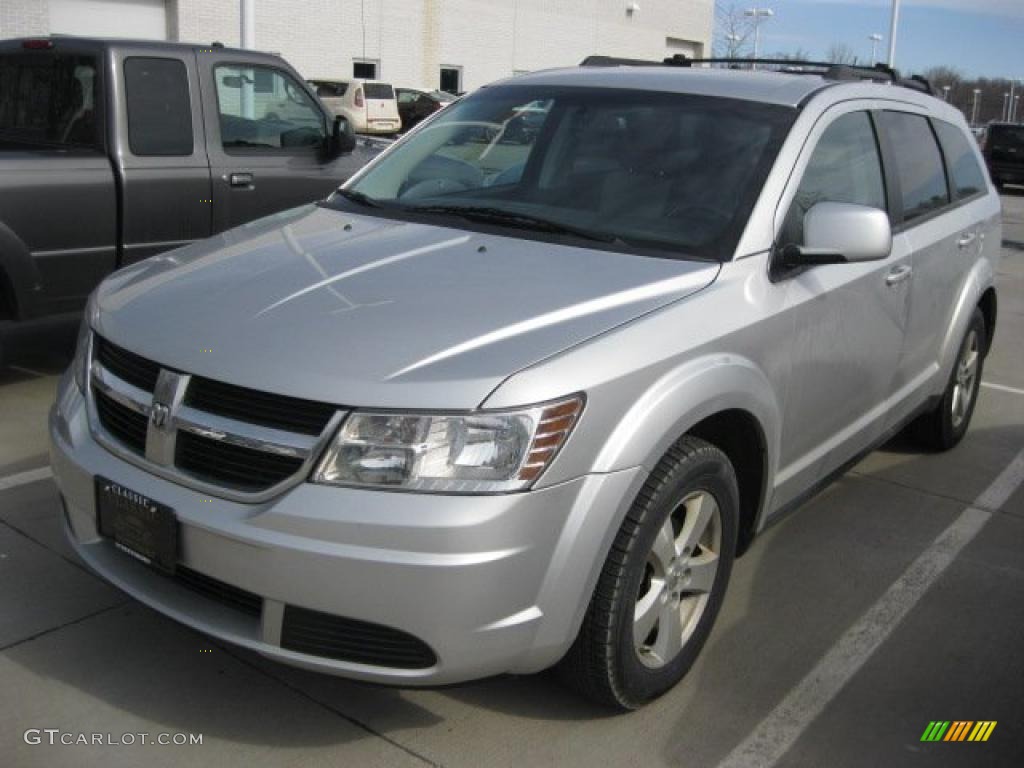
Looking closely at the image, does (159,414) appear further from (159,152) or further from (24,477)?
(159,152)

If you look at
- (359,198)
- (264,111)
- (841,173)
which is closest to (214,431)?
(359,198)

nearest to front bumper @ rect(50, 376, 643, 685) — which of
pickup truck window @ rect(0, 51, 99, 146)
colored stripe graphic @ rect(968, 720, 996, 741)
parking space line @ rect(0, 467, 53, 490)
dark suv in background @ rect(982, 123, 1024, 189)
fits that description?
colored stripe graphic @ rect(968, 720, 996, 741)

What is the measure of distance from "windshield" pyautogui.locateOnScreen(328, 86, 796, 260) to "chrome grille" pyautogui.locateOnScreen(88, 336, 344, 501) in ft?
3.97

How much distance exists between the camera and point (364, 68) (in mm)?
34281

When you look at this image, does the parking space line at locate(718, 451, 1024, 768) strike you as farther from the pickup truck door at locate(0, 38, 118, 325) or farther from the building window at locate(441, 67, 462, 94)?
the building window at locate(441, 67, 462, 94)

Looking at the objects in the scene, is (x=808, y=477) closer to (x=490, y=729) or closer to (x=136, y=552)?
(x=490, y=729)

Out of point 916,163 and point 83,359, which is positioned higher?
point 916,163

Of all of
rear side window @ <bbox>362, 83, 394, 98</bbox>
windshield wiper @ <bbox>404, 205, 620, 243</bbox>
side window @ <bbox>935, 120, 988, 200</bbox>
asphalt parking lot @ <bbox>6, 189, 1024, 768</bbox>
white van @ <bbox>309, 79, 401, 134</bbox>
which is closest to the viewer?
asphalt parking lot @ <bbox>6, 189, 1024, 768</bbox>

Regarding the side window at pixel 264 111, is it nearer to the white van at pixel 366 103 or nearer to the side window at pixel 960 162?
the side window at pixel 960 162

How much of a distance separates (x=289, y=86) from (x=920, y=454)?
4.36 m

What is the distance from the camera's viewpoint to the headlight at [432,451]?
2.58m

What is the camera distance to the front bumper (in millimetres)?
2521

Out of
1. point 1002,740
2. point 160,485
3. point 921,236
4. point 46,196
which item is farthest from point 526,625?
point 46,196

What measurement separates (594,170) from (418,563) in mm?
1830
